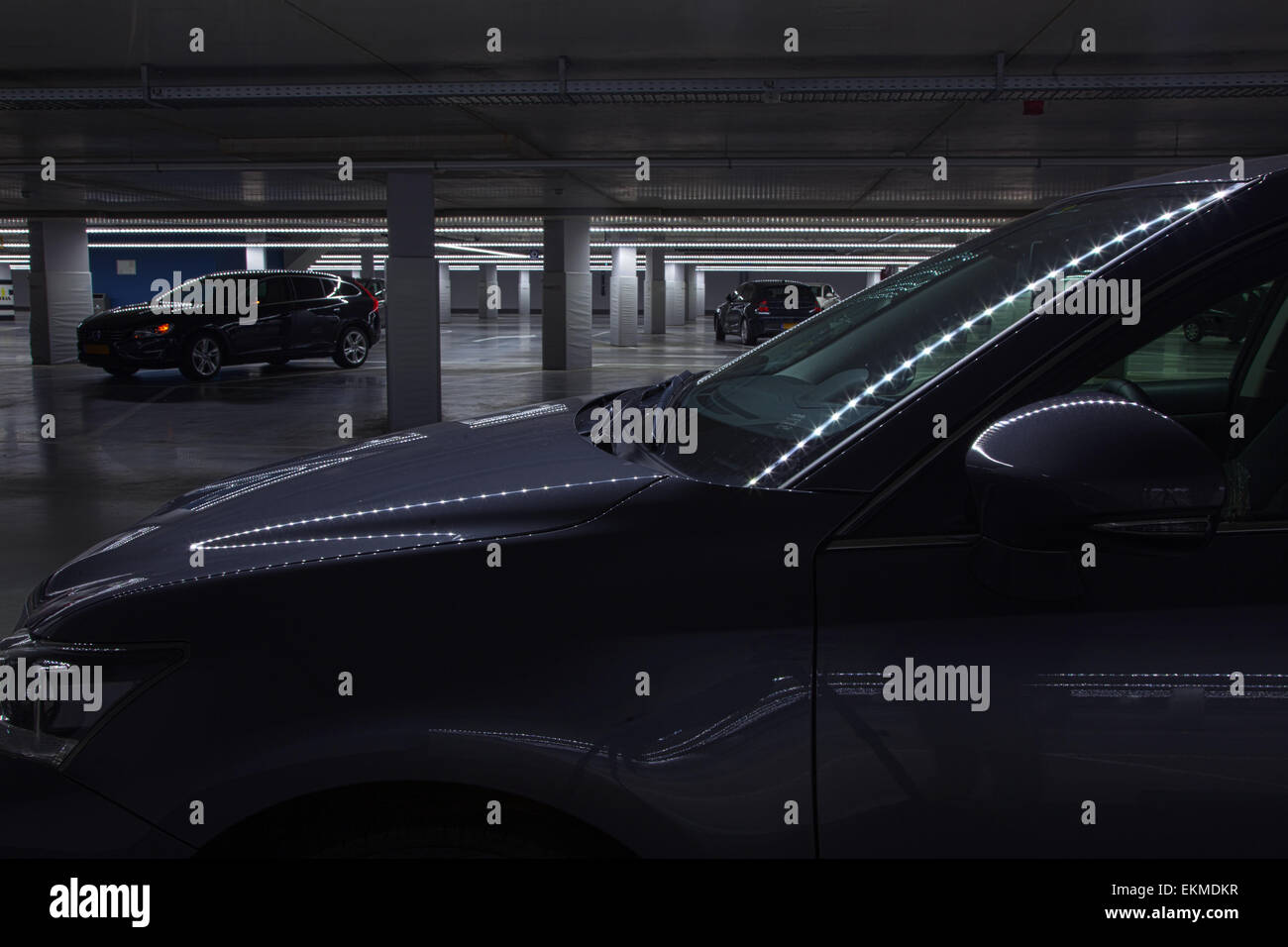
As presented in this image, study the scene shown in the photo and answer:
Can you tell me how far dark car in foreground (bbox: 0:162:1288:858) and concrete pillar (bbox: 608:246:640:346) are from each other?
27.0m

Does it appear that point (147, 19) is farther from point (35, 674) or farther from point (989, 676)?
point (989, 676)

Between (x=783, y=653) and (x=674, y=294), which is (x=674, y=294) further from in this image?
(x=783, y=653)

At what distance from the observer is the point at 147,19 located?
23.0 feet

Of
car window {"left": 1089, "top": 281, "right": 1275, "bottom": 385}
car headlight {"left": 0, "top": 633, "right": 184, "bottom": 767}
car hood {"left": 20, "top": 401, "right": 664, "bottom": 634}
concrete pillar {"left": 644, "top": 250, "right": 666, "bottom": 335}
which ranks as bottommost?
car headlight {"left": 0, "top": 633, "right": 184, "bottom": 767}

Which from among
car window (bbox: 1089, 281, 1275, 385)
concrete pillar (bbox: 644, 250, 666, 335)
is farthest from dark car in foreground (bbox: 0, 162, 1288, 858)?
concrete pillar (bbox: 644, 250, 666, 335)

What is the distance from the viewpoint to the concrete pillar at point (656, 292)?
35.0m

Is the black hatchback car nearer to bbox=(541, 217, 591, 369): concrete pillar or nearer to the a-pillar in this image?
bbox=(541, 217, 591, 369): concrete pillar

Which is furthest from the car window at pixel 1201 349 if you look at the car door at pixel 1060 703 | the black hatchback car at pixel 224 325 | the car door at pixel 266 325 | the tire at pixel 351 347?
the tire at pixel 351 347

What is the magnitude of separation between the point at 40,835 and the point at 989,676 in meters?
1.30

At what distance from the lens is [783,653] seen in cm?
140

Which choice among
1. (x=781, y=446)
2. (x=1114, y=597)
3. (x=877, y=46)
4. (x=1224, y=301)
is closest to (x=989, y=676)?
(x=1114, y=597)

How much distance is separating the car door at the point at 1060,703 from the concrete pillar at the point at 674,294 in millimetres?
38542

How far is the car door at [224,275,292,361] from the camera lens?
17766mm

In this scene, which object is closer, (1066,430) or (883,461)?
(1066,430)
